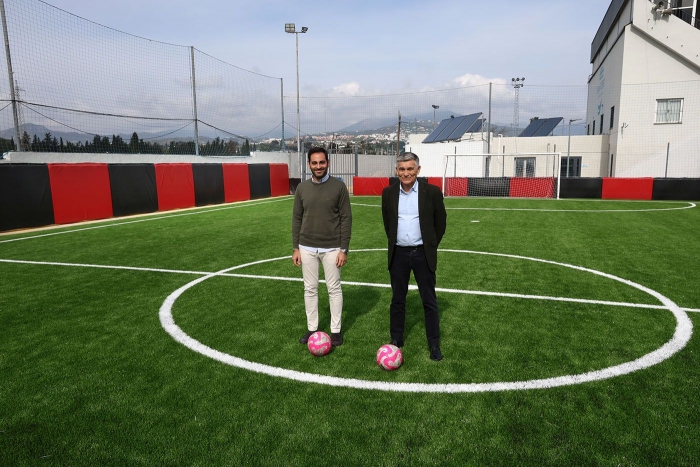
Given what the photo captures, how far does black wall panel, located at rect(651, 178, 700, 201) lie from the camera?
21.2 m

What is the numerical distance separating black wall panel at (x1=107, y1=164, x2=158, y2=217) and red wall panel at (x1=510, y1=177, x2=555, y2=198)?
17.9 meters

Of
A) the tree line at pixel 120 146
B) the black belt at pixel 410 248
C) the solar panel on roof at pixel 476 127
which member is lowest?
the black belt at pixel 410 248

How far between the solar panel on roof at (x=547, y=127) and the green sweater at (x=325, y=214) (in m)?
37.6

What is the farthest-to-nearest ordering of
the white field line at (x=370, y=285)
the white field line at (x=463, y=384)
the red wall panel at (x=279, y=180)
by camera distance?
the red wall panel at (x=279, y=180), the white field line at (x=370, y=285), the white field line at (x=463, y=384)

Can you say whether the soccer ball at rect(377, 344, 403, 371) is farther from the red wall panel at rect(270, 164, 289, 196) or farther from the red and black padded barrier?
the red wall panel at rect(270, 164, 289, 196)

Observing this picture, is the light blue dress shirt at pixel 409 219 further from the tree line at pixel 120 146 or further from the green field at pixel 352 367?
the tree line at pixel 120 146

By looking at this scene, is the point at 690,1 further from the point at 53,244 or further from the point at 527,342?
the point at 53,244

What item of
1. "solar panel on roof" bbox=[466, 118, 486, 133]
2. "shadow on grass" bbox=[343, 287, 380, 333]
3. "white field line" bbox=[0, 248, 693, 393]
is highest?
"solar panel on roof" bbox=[466, 118, 486, 133]

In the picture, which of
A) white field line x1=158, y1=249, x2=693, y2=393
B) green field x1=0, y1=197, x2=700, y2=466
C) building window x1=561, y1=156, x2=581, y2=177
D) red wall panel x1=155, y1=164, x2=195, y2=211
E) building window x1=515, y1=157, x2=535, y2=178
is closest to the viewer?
green field x1=0, y1=197, x2=700, y2=466

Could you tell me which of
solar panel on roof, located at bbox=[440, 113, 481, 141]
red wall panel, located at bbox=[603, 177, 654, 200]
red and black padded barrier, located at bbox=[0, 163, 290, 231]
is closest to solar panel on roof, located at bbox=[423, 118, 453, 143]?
solar panel on roof, located at bbox=[440, 113, 481, 141]

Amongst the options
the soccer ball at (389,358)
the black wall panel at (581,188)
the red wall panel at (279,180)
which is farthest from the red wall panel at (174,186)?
the black wall panel at (581,188)

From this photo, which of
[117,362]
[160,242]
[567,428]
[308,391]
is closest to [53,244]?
[160,242]

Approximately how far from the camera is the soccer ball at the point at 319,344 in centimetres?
480

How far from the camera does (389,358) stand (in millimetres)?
4457
